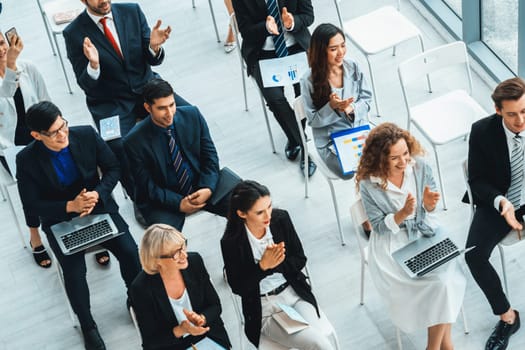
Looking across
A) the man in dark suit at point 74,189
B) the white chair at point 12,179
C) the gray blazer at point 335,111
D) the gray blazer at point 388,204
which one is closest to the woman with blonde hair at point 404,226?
the gray blazer at point 388,204

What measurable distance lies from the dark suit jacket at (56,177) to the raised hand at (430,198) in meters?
1.99

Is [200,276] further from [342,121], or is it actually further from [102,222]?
[342,121]

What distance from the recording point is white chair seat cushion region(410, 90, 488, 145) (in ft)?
20.3

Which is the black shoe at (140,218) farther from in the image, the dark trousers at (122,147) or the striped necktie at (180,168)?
the striped necktie at (180,168)

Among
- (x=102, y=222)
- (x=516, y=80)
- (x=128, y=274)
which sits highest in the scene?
(x=516, y=80)

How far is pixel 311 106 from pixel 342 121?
0.76ft

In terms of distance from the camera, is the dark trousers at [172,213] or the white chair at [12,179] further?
the white chair at [12,179]

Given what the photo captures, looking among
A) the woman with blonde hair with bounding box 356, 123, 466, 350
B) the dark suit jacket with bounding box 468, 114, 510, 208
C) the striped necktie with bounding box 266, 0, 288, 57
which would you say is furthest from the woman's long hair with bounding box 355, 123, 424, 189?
the striped necktie with bounding box 266, 0, 288, 57

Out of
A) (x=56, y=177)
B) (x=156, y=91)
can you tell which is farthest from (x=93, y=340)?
(x=156, y=91)

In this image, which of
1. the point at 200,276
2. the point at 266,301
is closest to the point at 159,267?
the point at 200,276

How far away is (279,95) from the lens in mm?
6762

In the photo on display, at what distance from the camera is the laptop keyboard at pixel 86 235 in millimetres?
5699

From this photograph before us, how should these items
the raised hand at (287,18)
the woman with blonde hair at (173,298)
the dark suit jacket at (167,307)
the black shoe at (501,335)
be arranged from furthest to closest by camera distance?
the raised hand at (287,18) → the black shoe at (501,335) → the dark suit jacket at (167,307) → the woman with blonde hair at (173,298)

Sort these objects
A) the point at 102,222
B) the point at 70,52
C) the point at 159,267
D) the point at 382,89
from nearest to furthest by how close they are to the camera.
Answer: the point at 159,267 < the point at 102,222 < the point at 70,52 < the point at 382,89
